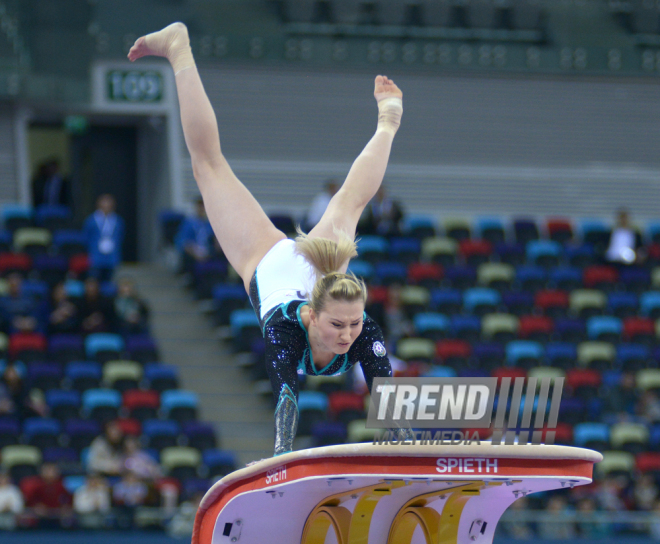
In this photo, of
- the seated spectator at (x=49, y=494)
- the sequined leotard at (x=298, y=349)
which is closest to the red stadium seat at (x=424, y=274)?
the seated spectator at (x=49, y=494)

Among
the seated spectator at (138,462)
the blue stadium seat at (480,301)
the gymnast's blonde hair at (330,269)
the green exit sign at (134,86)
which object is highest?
the green exit sign at (134,86)

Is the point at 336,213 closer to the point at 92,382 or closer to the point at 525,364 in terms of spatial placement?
the point at 92,382

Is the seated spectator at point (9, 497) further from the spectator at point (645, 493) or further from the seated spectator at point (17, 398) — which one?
the spectator at point (645, 493)

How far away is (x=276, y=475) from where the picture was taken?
2.71m

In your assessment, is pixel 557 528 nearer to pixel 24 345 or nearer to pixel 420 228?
pixel 24 345

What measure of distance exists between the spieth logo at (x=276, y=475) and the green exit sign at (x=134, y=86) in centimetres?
1051

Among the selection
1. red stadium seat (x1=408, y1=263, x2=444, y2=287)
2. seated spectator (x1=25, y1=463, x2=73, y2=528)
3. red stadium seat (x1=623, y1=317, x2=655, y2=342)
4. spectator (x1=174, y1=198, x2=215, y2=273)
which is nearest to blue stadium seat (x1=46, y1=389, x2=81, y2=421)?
seated spectator (x1=25, y1=463, x2=73, y2=528)

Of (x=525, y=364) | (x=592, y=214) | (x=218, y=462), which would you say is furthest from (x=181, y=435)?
(x=592, y=214)

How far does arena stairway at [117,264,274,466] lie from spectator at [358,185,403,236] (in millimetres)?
2253

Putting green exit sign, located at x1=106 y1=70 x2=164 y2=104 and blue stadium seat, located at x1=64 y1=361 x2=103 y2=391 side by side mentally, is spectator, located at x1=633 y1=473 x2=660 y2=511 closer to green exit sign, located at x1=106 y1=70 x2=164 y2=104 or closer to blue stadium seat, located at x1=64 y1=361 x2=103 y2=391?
blue stadium seat, located at x1=64 y1=361 x2=103 y2=391

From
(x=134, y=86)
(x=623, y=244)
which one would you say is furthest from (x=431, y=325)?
(x=134, y=86)

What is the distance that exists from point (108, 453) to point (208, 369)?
2661mm

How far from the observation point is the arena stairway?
962cm

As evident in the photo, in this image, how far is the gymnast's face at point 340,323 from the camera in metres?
3.08
